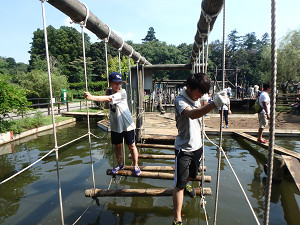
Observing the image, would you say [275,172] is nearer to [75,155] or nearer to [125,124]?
[125,124]

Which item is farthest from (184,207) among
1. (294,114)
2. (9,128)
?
(294,114)

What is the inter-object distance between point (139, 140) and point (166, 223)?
10.4ft

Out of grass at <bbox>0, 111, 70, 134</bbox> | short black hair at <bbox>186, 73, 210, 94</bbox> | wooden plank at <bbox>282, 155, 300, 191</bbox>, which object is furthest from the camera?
grass at <bbox>0, 111, 70, 134</bbox>

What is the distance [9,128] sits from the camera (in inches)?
307

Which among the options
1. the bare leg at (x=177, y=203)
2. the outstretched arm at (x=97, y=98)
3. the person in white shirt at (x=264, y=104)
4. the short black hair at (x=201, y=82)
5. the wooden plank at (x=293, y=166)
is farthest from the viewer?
the person in white shirt at (x=264, y=104)

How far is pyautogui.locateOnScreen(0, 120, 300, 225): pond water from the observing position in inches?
115

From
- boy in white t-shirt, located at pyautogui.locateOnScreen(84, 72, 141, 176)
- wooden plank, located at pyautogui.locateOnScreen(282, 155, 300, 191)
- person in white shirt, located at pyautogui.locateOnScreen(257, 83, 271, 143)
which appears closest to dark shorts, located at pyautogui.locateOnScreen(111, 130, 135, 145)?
boy in white t-shirt, located at pyautogui.locateOnScreen(84, 72, 141, 176)

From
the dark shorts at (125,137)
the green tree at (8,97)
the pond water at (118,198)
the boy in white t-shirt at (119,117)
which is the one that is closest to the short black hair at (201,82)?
the boy in white t-shirt at (119,117)

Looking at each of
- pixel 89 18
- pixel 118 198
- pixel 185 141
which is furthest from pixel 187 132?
pixel 118 198

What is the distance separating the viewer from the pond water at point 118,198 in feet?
9.61

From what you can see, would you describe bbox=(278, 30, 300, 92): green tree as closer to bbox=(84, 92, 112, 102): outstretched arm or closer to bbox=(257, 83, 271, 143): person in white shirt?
bbox=(257, 83, 271, 143): person in white shirt

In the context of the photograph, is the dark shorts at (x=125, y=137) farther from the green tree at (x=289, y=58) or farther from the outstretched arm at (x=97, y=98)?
the green tree at (x=289, y=58)

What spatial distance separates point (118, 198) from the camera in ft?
11.4

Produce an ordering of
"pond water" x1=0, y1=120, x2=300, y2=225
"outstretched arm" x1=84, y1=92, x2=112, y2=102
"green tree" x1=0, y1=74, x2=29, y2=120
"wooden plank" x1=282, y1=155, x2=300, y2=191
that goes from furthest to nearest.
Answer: "green tree" x1=0, y1=74, x2=29, y2=120 → "wooden plank" x1=282, y1=155, x2=300, y2=191 → "pond water" x1=0, y1=120, x2=300, y2=225 → "outstretched arm" x1=84, y1=92, x2=112, y2=102
